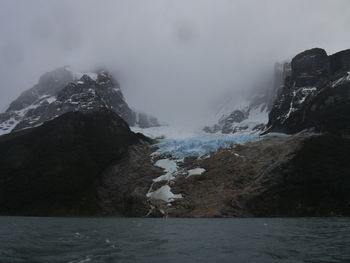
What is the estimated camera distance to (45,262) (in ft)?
163

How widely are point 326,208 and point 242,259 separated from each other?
130 metres

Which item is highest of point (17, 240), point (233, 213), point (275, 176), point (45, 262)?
point (275, 176)

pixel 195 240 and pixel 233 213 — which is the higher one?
pixel 233 213

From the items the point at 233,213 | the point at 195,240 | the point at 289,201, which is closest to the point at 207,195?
the point at 233,213

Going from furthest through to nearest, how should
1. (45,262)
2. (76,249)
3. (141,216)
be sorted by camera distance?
(141,216), (76,249), (45,262)

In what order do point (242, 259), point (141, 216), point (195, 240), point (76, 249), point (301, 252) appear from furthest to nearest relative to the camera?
point (141, 216) → point (195, 240) → point (76, 249) → point (301, 252) → point (242, 259)

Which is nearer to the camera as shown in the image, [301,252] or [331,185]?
[301,252]

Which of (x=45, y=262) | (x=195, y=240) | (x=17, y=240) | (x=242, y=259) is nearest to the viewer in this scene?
(x=45, y=262)

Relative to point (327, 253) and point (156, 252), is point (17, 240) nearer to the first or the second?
point (156, 252)

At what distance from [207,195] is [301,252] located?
143 metres

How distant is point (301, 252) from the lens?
57500mm

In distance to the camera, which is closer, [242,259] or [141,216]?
[242,259]

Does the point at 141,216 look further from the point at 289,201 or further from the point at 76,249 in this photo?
the point at 76,249

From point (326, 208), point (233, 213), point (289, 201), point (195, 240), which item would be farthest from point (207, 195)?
point (195, 240)
